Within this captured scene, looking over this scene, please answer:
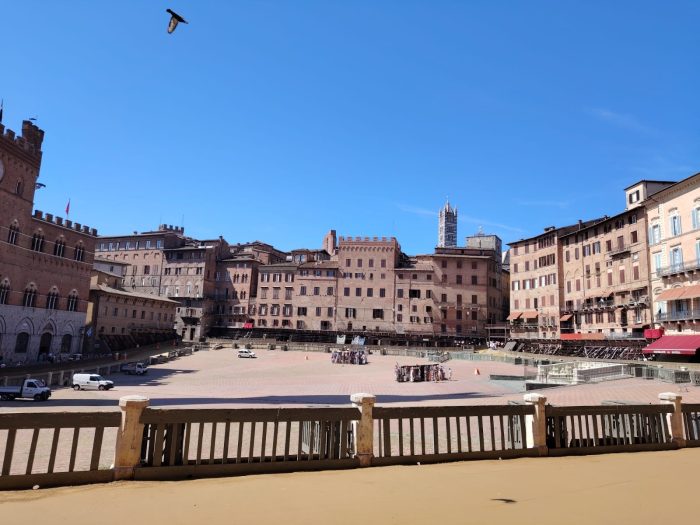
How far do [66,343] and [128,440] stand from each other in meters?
51.0

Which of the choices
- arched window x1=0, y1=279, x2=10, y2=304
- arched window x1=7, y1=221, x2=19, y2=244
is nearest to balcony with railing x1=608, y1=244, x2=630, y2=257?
arched window x1=7, y1=221, x2=19, y2=244

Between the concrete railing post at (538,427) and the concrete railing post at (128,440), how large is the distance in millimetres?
7179

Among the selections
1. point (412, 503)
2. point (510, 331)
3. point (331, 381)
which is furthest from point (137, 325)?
point (412, 503)

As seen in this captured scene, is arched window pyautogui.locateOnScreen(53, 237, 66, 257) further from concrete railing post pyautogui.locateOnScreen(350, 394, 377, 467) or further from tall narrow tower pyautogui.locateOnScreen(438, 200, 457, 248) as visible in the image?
tall narrow tower pyautogui.locateOnScreen(438, 200, 457, 248)

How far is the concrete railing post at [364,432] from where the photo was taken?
842cm

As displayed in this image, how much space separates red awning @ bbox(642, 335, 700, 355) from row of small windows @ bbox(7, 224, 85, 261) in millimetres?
56681

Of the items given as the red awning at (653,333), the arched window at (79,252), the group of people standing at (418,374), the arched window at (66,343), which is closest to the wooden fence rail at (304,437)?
the group of people standing at (418,374)

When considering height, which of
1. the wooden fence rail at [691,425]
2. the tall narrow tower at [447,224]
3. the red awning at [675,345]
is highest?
the tall narrow tower at [447,224]

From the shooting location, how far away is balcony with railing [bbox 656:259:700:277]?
39.4 m

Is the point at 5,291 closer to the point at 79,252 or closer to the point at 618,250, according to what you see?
the point at 79,252

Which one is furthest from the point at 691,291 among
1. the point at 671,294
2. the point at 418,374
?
the point at 418,374

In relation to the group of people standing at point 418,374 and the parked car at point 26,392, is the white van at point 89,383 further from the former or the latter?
the group of people standing at point 418,374

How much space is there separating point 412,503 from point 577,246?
2400 inches

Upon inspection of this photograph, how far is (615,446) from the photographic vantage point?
10.5m
